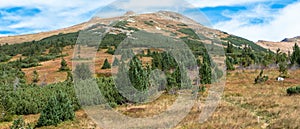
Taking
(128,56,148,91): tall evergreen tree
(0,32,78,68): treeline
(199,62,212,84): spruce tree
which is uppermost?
(0,32,78,68): treeline

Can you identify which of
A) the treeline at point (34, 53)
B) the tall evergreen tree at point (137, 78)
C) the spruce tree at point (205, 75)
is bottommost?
the spruce tree at point (205, 75)

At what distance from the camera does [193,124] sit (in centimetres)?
2077

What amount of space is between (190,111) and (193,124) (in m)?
5.73

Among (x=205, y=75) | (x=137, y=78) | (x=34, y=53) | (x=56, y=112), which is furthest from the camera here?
(x=34, y=53)

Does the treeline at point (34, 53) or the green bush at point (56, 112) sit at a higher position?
the treeline at point (34, 53)

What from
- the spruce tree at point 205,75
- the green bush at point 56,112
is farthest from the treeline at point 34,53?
the green bush at point 56,112

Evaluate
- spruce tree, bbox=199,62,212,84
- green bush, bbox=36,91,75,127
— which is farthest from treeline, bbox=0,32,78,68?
green bush, bbox=36,91,75,127

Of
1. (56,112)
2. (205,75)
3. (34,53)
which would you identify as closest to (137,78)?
(56,112)

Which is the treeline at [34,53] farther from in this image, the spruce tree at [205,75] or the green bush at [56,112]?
the green bush at [56,112]

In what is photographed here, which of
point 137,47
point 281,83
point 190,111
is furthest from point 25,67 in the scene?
point 190,111

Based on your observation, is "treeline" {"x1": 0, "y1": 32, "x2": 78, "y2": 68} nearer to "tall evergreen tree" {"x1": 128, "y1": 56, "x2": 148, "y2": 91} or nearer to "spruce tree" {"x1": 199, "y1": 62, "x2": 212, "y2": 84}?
"spruce tree" {"x1": 199, "y1": 62, "x2": 212, "y2": 84}

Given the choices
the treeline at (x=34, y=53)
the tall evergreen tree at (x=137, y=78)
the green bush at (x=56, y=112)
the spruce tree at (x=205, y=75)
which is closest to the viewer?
the green bush at (x=56, y=112)

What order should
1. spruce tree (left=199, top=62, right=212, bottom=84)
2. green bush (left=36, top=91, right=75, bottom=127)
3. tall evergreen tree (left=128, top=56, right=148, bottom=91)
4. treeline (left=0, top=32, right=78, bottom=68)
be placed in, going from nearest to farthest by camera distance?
green bush (left=36, top=91, right=75, bottom=127) → tall evergreen tree (left=128, top=56, right=148, bottom=91) → spruce tree (left=199, top=62, right=212, bottom=84) → treeline (left=0, top=32, right=78, bottom=68)

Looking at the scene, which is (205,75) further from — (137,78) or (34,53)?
(34,53)
